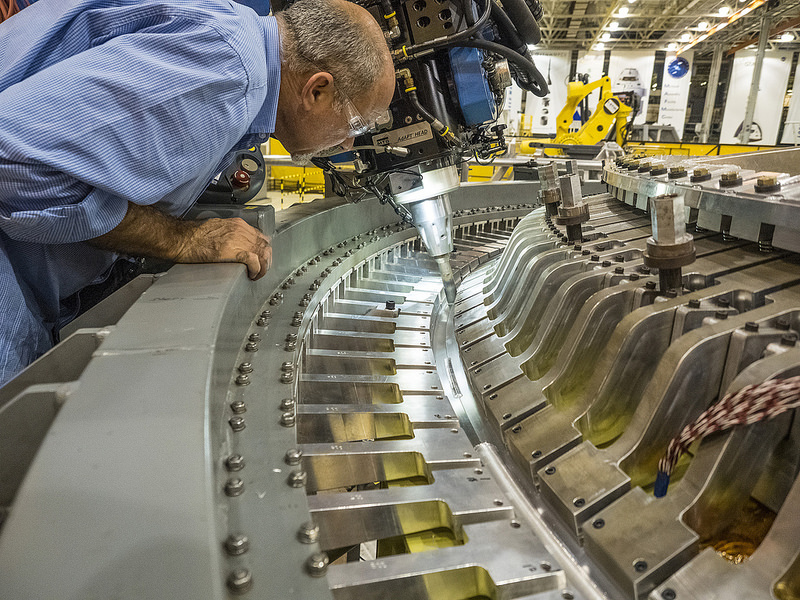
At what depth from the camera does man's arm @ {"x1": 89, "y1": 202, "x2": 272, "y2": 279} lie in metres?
1.37

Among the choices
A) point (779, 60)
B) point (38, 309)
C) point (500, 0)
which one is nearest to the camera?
point (38, 309)

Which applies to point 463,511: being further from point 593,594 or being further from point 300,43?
point 300,43

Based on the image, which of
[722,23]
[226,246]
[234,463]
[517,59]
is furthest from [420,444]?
[722,23]

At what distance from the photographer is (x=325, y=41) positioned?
137 cm

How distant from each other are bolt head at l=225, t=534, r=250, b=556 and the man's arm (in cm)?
84

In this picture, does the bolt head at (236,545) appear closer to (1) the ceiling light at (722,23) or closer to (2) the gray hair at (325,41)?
(2) the gray hair at (325,41)

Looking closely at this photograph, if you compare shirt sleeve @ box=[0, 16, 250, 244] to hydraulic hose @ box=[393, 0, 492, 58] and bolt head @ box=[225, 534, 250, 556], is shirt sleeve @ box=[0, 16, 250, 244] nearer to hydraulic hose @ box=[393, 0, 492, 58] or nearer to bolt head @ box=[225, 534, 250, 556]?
bolt head @ box=[225, 534, 250, 556]

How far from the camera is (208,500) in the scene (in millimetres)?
672

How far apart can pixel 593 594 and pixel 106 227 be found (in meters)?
1.31

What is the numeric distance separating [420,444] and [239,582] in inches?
27.4

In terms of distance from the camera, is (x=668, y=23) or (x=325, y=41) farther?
(x=668, y=23)

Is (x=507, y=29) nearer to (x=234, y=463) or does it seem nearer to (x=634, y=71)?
(x=234, y=463)

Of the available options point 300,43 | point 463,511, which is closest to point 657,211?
point 463,511

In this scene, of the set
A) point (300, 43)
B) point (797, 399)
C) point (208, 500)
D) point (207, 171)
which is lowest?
point (797, 399)
